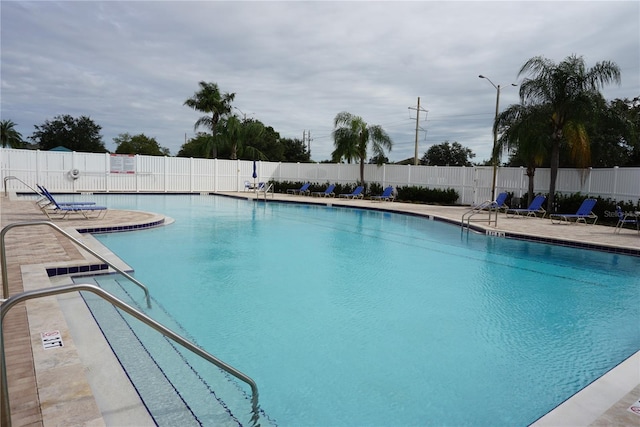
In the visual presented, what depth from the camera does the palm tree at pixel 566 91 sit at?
14578 mm

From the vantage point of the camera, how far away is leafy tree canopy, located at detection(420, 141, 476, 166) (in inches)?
2202

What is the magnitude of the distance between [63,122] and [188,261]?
50252 millimetres

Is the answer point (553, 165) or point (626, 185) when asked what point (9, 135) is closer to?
point (553, 165)

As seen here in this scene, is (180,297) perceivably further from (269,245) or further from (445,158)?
(445,158)

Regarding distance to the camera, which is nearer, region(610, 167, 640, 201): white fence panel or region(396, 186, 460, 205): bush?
region(610, 167, 640, 201): white fence panel

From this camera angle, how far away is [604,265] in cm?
834

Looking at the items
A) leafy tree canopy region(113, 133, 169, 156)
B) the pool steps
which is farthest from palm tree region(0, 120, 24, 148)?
the pool steps

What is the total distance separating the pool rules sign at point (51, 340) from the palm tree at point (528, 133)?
16.2 m

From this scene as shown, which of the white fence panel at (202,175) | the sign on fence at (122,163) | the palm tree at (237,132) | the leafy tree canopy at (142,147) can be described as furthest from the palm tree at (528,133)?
the leafy tree canopy at (142,147)

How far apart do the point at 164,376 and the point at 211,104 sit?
31360 millimetres

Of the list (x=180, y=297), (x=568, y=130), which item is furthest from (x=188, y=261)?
(x=568, y=130)

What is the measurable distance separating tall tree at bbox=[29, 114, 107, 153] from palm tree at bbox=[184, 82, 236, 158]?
22.4 meters

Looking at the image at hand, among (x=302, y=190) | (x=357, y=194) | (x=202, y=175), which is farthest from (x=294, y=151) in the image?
(x=357, y=194)

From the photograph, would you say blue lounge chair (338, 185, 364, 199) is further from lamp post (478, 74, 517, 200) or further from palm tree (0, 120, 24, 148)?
palm tree (0, 120, 24, 148)
